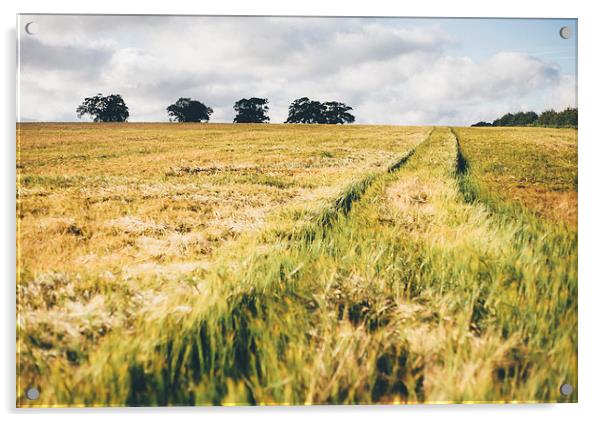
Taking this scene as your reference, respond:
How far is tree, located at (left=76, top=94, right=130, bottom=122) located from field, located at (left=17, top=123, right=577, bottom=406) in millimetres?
79

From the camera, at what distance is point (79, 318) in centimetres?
234

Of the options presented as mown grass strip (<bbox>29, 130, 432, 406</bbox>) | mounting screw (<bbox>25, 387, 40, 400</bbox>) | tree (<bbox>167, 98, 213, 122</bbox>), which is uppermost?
tree (<bbox>167, 98, 213, 122</bbox>)

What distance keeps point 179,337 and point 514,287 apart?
72.8 inches

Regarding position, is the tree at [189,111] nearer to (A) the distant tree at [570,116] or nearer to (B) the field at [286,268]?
(B) the field at [286,268]

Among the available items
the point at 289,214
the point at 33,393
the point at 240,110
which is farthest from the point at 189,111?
the point at 33,393

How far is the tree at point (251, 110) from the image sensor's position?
3173 mm

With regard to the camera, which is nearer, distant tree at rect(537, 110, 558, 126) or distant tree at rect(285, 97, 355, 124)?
distant tree at rect(537, 110, 558, 126)

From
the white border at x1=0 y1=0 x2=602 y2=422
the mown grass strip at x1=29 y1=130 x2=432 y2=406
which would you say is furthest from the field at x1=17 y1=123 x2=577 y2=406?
the white border at x1=0 y1=0 x2=602 y2=422

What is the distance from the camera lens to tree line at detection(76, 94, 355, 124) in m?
3.07

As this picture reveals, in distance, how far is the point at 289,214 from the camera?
3.33m

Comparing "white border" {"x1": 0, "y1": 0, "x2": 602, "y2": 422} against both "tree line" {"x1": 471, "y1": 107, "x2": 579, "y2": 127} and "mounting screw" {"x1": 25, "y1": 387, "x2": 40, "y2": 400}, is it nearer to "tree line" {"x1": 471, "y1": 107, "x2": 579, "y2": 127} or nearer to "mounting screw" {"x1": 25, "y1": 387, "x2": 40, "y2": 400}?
"tree line" {"x1": 471, "y1": 107, "x2": 579, "y2": 127}
